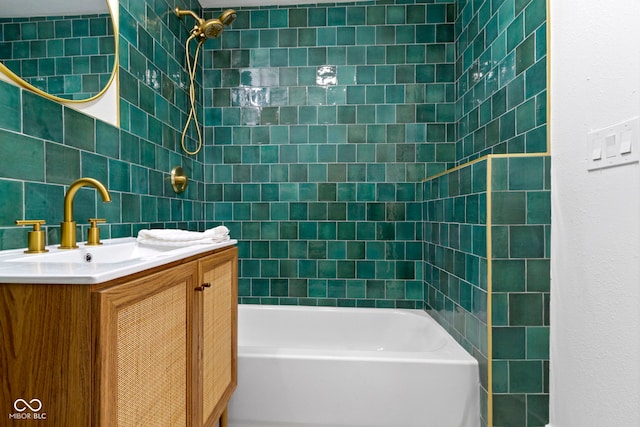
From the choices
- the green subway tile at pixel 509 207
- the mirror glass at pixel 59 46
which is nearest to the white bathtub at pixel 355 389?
the green subway tile at pixel 509 207

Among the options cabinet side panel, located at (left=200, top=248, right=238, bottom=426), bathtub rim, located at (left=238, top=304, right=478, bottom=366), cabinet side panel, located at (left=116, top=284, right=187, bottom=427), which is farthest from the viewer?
bathtub rim, located at (left=238, top=304, right=478, bottom=366)

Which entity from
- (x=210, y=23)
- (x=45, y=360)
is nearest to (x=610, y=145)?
(x=45, y=360)

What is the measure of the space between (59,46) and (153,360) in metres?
1.22

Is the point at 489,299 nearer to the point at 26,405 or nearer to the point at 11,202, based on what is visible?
the point at 26,405

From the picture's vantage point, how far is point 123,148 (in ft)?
5.92

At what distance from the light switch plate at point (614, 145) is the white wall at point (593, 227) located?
3cm

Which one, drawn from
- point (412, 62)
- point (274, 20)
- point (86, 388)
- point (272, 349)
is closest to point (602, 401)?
point (272, 349)

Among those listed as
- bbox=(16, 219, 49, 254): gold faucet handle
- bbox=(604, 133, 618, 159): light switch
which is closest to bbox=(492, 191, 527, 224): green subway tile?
bbox=(604, 133, 618, 159): light switch

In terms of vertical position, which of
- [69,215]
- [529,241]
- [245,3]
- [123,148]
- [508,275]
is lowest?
[508,275]

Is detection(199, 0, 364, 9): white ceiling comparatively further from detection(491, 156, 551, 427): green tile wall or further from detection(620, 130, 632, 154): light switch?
detection(620, 130, 632, 154): light switch

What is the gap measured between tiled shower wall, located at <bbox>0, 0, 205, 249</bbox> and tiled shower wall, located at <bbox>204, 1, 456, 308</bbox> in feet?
1.38

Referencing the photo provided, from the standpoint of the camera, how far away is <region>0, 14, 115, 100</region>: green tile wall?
3.96 feet

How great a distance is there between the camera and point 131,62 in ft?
6.15

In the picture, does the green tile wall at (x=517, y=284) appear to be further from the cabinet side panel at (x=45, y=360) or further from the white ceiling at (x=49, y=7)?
the white ceiling at (x=49, y=7)
